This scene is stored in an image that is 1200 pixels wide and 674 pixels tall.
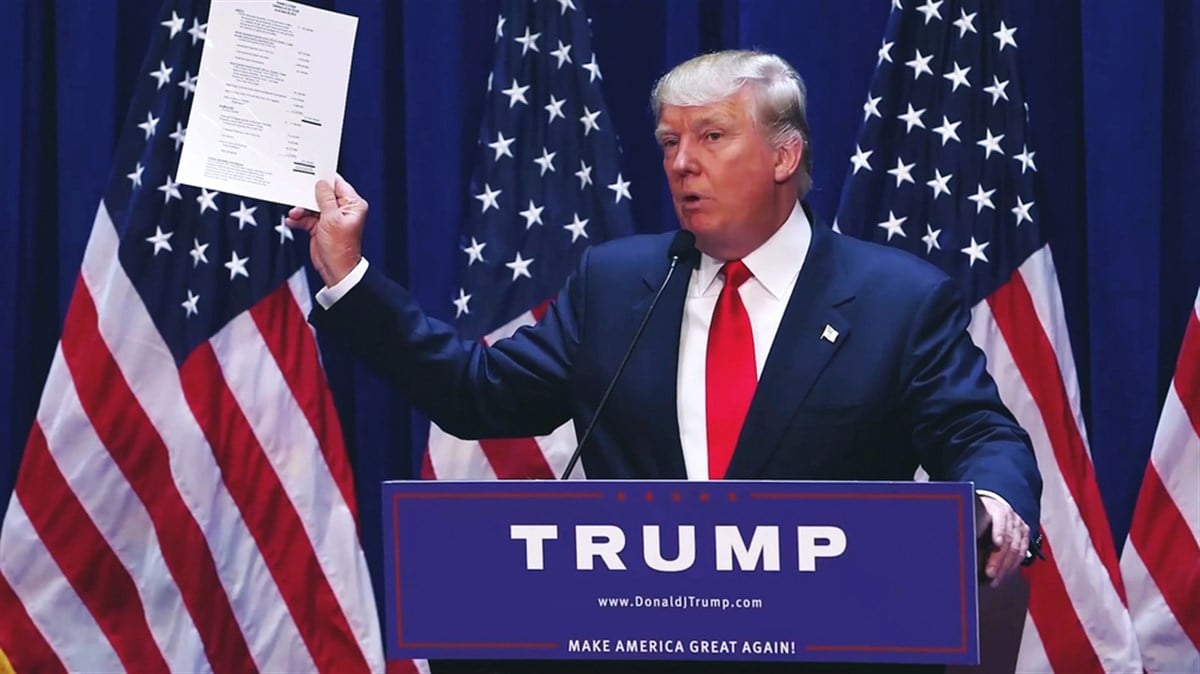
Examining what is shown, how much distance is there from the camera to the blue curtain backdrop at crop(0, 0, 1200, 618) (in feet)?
12.6

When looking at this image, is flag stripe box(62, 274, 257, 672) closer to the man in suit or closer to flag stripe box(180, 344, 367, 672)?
flag stripe box(180, 344, 367, 672)

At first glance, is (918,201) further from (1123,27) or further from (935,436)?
(935,436)

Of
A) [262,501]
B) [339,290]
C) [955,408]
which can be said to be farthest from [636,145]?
[955,408]

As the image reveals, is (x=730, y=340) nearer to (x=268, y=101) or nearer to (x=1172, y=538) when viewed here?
(x=268, y=101)

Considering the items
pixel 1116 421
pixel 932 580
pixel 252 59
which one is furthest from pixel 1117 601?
pixel 252 59

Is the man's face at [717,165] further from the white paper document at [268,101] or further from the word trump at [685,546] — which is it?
the word trump at [685,546]

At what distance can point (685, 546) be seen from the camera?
5.87ft

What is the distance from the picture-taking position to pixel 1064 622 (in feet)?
12.3

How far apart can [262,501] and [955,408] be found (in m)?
2.25

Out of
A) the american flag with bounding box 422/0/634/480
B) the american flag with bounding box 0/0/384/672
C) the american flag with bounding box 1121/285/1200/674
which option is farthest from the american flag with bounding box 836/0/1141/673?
the american flag with bounding box 0/0/384/672

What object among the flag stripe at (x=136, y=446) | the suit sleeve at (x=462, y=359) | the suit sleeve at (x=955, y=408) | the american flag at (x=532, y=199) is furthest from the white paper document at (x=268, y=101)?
the flag stripe at (x=136, y=446)

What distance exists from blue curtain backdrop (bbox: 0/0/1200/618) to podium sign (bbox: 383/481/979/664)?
231 cm

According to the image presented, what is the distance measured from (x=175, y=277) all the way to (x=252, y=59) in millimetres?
1533

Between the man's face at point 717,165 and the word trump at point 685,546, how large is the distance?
2.71ft
